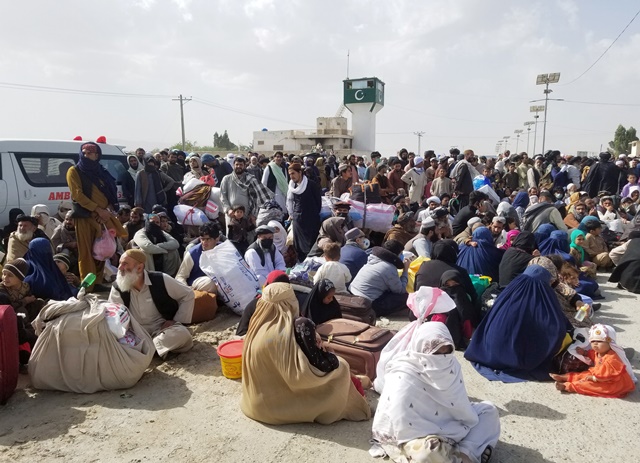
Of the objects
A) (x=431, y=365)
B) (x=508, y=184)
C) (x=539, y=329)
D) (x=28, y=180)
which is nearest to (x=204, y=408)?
(x=431, y=365)

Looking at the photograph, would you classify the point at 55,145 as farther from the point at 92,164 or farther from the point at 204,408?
the point at 204,408

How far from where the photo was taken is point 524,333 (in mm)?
3932

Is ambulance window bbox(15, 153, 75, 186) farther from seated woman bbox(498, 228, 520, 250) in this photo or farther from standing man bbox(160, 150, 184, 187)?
seated woman bbox(498, 228, 520, 250)

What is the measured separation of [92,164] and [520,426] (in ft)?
17.2

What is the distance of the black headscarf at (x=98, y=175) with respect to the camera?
18.7 ft

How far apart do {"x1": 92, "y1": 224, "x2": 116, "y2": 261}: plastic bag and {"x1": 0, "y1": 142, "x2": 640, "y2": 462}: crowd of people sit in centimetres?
3

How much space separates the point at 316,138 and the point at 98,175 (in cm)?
3236

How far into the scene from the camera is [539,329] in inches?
154

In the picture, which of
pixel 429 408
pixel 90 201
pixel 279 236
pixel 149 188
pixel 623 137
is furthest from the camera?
pixel 623 137

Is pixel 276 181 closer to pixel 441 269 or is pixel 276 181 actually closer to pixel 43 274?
pixel 441 269

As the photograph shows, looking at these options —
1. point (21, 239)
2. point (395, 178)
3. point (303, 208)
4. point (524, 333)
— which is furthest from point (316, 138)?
point (524, 333)

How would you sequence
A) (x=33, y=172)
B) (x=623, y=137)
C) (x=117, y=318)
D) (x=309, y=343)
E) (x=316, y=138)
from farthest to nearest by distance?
(x=623, y=137) → (x=316, y=138) → (x=33, y=172) → (x=117, y=318) → (x=309, y=343)

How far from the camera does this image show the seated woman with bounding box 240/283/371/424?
3.01 metres

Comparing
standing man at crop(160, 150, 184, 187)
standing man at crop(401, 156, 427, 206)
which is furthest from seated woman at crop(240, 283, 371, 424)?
standing man at crop(401, 156, 427, 206)
